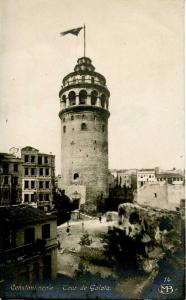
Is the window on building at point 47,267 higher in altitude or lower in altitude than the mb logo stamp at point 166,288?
higher

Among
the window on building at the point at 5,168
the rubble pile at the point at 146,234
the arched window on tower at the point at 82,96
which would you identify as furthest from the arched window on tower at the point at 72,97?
the rubble pile at the point at 146,234

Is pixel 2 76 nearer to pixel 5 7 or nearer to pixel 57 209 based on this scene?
pixel 5 7

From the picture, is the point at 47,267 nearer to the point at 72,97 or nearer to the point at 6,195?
the point at 6,195

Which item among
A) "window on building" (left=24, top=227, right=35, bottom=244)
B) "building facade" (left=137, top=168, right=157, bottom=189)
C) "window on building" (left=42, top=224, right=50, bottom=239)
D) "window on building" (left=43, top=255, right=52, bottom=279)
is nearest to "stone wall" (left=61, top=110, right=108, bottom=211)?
"building facade" (left=137, top=168, right=157, bottom=189)

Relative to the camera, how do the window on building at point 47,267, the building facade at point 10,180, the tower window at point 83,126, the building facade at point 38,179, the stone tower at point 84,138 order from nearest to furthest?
the window on building at point 47,267 < the building facade at point 10,180 < the building facade at point 38,179 < the stone tower at point 84,138 < the tower window at point 83,126

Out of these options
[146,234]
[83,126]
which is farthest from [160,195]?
[83,126]

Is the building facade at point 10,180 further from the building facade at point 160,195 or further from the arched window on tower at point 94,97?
the building facade at point 160,195
